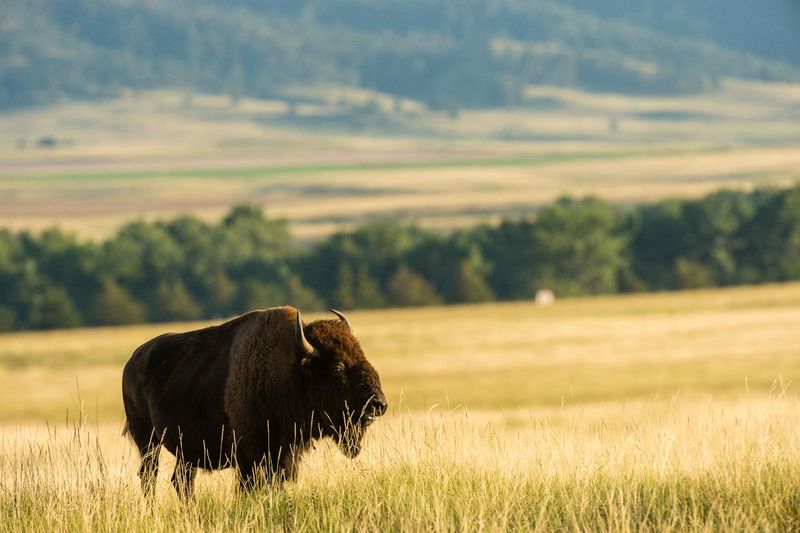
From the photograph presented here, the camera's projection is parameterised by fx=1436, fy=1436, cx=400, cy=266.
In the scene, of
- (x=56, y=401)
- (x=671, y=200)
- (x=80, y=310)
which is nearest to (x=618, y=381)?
(x=56, y=401)

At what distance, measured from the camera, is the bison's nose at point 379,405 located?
8.33 meters

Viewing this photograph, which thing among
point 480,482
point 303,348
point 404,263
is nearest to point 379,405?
point 303,348

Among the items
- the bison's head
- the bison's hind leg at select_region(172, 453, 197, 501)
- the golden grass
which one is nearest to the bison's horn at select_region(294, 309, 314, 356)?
the bison's head

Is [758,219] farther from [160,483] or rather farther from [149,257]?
[160,483]

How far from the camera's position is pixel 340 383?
333 inches

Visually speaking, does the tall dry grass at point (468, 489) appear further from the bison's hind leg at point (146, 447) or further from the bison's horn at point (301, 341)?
the bison's horn at point (301, 341)

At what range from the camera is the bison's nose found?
8.33 meters

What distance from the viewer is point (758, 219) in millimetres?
138375

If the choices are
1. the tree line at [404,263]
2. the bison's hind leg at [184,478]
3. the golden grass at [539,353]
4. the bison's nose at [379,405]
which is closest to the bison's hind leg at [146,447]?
the bison's hind leg at [184,478]

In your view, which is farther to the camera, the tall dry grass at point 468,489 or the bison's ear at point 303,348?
the bison's ear at point 303,348

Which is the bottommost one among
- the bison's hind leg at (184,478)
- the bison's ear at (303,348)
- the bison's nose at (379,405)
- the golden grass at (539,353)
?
the golden grass at (539,353)

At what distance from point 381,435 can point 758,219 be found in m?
134

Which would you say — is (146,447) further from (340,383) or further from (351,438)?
(340,383)

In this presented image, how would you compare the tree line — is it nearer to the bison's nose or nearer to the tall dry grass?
the tall dry grass
